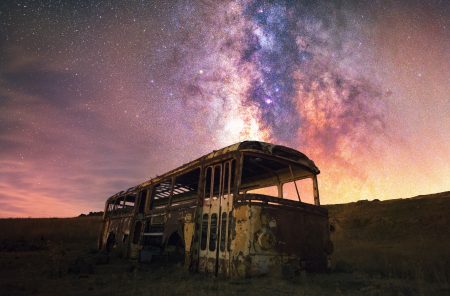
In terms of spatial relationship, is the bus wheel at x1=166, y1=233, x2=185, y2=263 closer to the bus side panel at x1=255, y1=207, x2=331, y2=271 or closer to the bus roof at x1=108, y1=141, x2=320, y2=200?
the bus roof at x1=108, y1=141, x2=320, y2=200

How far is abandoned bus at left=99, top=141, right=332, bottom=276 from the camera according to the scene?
630cm

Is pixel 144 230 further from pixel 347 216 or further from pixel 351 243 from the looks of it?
pixel 347 216

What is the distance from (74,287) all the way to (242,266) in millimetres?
3498

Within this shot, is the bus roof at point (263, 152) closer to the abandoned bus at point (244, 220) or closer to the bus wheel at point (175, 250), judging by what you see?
the abandoned bus at point (244, 220)

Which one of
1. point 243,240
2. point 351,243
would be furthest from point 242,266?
point 351,243

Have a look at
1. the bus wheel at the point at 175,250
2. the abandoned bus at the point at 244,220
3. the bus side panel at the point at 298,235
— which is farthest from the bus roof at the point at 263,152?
the bus wheel at the point at 175,250

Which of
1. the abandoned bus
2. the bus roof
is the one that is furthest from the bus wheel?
the bus roof

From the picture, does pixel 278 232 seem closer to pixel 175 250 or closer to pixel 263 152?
pixel 263 152

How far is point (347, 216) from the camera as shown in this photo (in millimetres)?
30531

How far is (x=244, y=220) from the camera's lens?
249 inches

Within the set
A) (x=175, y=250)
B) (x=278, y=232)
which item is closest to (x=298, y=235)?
(x=278, y=232)

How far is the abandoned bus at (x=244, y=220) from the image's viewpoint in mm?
6305

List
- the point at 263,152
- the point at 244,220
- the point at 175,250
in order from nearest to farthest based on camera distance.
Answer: the point at 244,220 → the point at 263,152 → the point at 175,250

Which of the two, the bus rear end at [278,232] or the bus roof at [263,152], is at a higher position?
the bus roof at [263,152]
